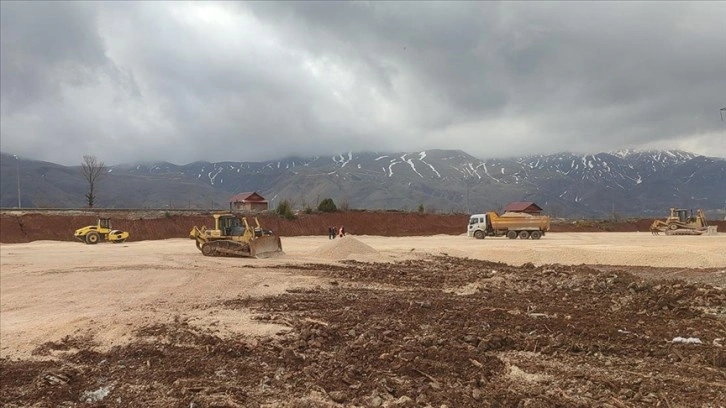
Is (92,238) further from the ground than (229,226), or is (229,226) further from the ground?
(229,226)

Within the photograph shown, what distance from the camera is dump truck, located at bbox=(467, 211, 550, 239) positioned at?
42.3m

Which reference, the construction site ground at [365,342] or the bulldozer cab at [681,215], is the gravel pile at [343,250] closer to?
the construction site ground at [365,342]

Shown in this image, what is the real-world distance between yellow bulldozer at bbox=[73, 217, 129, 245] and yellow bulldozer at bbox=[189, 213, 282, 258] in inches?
675

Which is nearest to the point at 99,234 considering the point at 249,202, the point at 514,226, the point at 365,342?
the point at 514,226

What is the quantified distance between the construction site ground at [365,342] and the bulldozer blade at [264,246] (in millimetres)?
7773

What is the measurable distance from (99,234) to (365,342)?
37.7m

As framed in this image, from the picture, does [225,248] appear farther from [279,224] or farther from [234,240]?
[279,224]

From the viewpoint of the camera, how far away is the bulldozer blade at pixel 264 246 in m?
25.6

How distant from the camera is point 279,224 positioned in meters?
57.8

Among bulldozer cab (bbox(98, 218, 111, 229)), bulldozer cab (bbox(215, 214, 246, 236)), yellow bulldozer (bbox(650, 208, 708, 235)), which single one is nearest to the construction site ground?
bulldozer cab (bbox(215, 214, 246, 236))

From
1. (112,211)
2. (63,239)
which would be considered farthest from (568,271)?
(112,211)

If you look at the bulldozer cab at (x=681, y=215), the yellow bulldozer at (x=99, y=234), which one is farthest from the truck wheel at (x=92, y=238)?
the bulldozer cab at (x=681, y=215)

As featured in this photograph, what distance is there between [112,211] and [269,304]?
47707 mm

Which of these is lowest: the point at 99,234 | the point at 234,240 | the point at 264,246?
the point at 99,234
